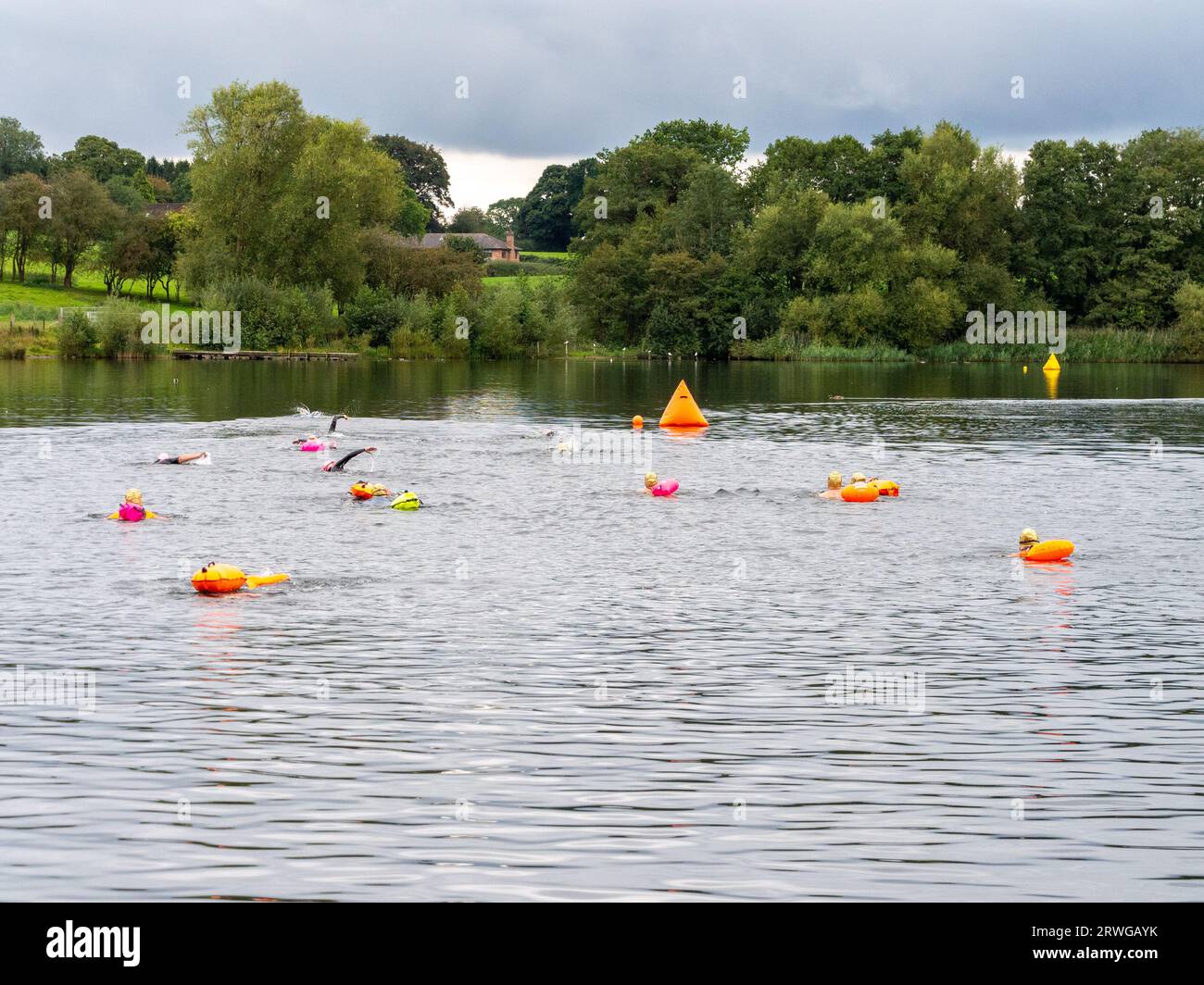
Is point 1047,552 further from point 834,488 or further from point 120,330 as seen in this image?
point 120,330

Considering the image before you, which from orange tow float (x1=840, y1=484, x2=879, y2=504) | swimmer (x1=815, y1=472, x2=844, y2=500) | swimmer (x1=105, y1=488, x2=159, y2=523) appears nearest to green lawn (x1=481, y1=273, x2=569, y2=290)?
swimmer (x1=815, y1=472, x2=844, y2=500)

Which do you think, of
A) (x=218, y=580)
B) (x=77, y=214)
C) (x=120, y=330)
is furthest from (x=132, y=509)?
(x=77, y=214)

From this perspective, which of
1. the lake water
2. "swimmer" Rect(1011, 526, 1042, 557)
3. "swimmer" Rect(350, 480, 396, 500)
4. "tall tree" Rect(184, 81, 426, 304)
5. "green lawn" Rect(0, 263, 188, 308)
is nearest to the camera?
the lake water

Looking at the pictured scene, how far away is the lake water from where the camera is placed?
10.6 m

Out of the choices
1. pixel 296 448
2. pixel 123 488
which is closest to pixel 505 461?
pixel 296 448

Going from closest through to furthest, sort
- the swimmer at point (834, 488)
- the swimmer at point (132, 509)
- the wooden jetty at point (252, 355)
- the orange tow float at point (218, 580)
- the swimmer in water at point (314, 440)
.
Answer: the orange tow float at point (218, 580)
the swimmer at point (132, 509)
the swimmer at point (834, 488)
the swimmer in water at point (314, 440)
the wooden jetty at point (252, 355)

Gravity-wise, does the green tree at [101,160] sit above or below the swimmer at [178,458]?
above

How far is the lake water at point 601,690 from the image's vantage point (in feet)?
34.8

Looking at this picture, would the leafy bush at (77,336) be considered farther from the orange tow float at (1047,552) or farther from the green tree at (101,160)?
the orange tow float at (1047,552)

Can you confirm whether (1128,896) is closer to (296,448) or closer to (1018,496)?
(1018,496)

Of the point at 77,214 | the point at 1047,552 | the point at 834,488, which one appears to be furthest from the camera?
the point at 77,214

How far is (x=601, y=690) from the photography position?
614 inches

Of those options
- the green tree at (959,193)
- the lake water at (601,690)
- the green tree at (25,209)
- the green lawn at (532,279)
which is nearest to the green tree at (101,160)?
the green tree at (25,209)

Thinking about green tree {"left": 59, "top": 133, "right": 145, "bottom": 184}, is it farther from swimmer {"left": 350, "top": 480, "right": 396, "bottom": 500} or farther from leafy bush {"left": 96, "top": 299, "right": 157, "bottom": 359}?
swimmer {"left": 350, "top": 480, "right": 396, "bottom": 500}
